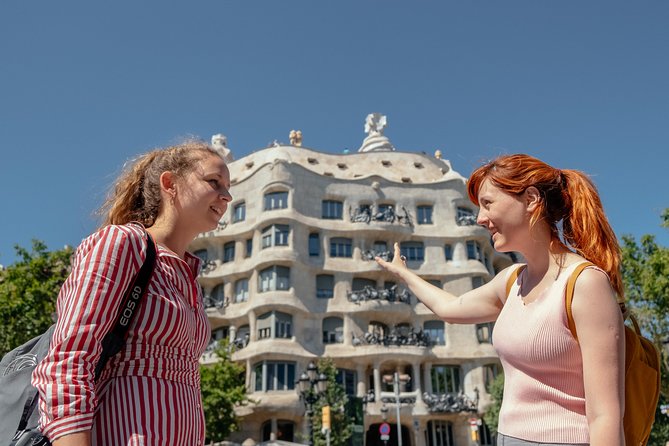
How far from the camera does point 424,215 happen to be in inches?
1526

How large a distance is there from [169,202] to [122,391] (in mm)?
896

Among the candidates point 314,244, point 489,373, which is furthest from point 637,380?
point 489,373

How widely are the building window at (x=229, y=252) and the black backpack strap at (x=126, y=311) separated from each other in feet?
115

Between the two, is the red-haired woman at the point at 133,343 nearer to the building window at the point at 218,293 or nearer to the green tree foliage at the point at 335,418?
the green tree foliage at the point at 335,418

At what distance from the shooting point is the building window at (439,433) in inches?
1325

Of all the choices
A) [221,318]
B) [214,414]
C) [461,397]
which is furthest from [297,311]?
[461,397]

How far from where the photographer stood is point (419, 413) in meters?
32.4

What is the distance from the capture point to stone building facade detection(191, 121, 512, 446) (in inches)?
1261

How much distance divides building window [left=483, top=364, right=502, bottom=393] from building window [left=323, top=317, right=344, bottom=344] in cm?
883

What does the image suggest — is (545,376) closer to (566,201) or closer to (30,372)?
(566,201)

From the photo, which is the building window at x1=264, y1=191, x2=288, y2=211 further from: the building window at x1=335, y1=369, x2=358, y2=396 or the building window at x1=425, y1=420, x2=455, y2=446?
the building window at x1=425, y1=420, x2=455, y2=446

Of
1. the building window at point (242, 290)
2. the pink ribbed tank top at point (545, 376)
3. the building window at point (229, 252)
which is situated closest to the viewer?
the pink ribbed tank top at point (545, 376)

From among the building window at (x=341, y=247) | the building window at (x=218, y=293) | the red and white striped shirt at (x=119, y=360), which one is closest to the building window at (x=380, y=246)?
the building window at (x=341, y=247)

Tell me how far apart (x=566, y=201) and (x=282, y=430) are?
103 feet
